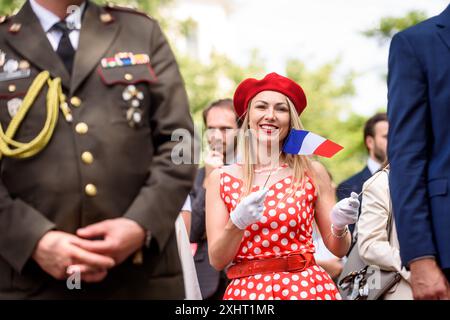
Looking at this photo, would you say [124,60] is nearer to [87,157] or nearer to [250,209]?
[87,157]

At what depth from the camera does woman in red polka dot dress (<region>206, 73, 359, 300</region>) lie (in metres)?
4.85

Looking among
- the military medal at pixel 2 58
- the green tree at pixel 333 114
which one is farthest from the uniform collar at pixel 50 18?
the green tree at pixel 333 114

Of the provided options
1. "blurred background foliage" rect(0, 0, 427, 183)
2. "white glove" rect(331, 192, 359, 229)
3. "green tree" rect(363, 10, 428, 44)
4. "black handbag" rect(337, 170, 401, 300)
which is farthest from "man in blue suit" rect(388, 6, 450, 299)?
"green tree" rect(363, 10, 428, 44)

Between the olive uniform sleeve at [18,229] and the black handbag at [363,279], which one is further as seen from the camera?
the black handbag at [363,279]

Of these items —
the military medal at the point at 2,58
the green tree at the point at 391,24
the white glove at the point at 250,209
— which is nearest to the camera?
the military medal at the point at 2,58

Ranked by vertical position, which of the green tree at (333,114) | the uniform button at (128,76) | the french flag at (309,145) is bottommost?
the green tree at (333,114)

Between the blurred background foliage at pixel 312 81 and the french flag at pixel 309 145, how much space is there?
11.9m

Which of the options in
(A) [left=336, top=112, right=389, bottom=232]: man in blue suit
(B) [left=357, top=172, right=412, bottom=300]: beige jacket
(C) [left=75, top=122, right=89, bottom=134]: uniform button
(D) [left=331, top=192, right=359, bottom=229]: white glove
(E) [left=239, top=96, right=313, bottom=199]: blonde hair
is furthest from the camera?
(A) [left=336, top=112, right=389, bottom=232]: man in blue suit

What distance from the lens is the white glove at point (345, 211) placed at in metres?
4.79

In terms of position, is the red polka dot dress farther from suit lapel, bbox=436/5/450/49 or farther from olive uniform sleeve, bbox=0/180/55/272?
olive uniform sleeve, bbox=0/180/55/272

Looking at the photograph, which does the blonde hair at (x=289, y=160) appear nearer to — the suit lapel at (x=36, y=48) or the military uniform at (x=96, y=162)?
the military uniform at (x=96, y=162)

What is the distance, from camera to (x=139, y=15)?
3.65m

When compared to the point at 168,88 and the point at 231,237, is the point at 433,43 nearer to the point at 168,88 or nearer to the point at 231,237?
the point at 168,88

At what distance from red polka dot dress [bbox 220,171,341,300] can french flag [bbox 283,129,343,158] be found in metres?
0.20
